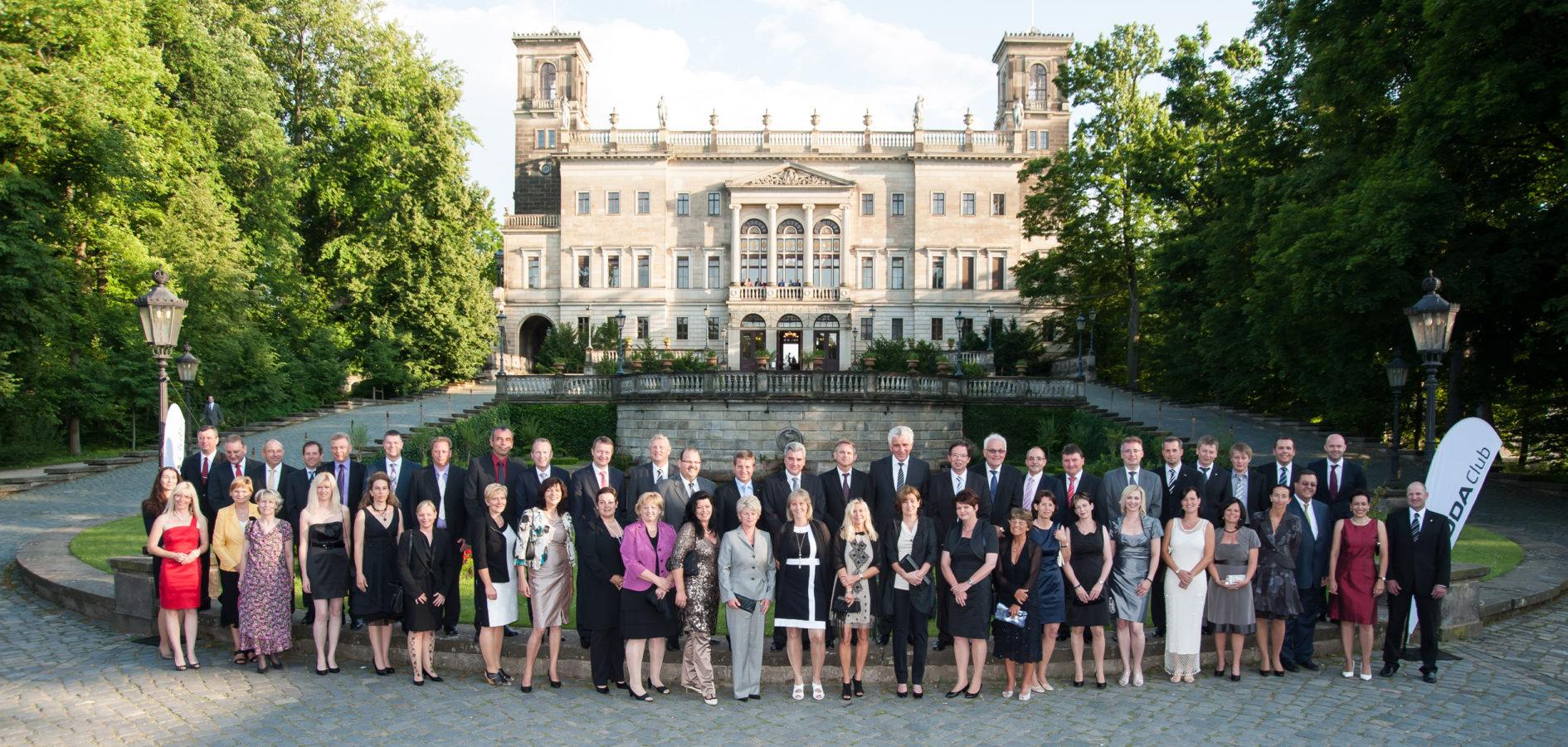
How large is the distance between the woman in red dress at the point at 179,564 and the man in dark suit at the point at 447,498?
6.58 feet

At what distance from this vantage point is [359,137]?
1542 inches

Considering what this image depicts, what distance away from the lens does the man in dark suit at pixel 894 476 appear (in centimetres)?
836

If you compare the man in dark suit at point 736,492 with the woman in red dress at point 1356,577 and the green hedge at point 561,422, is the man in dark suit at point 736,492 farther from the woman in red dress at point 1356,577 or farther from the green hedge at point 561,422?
the green hedge at point 561,422

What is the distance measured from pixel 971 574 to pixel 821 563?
4.02ft

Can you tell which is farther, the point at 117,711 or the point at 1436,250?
the point at 1436,250

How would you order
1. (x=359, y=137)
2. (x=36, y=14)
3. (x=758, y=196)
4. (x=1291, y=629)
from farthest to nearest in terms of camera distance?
(x=758, y=196) < (x=359, y=137) < (x=36, y=14) < (x=1291, y=629)

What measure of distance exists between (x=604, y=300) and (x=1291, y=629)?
4721 cm

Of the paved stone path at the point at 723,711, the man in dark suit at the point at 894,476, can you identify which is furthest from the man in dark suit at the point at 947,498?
the paved stone path at the point at 723,711

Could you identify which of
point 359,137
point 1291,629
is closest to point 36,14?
point 359,137

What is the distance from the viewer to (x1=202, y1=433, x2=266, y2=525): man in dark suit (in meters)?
9.05

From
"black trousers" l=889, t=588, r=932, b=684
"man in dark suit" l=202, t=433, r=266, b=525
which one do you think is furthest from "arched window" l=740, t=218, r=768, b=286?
"black trousers" l=889, t=588, r=932, b=684

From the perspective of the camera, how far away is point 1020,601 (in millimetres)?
7391

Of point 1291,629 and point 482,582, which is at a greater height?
point 482,582

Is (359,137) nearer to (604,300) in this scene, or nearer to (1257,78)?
(604,300)
